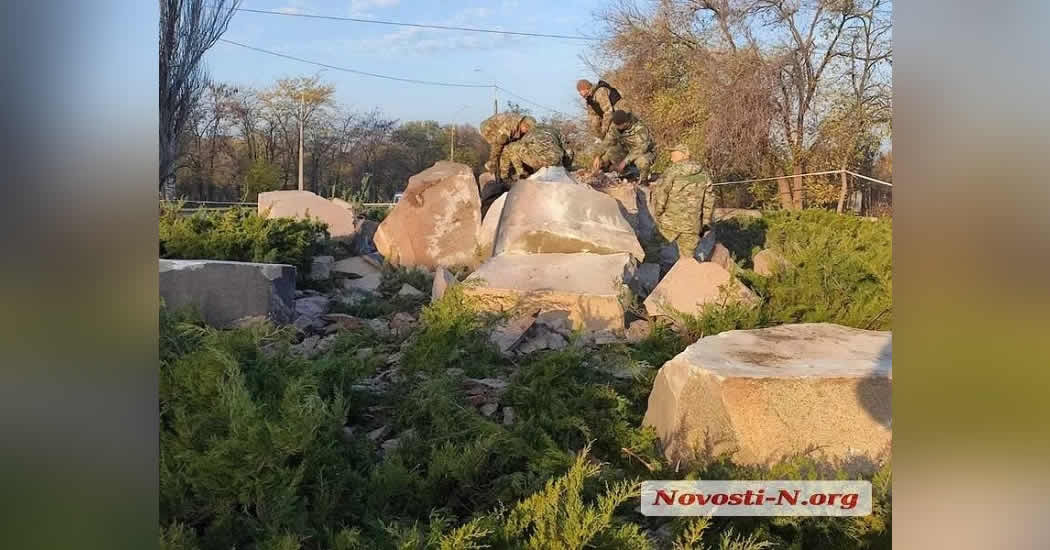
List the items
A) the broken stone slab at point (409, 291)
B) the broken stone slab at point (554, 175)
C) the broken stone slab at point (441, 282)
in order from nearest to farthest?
the broken stone slab at point (441, 282)
the broken stone slab at point (409, 291)
the broken stone slab at point (554, 175)

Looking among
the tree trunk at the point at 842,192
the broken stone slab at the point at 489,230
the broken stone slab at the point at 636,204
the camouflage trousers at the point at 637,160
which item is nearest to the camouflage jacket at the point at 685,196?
the camouflage trousers at the point at 637,160

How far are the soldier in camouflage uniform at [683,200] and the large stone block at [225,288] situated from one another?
3021 mm

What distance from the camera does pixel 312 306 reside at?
15.0ft

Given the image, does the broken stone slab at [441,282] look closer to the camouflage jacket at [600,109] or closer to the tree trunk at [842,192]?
the camouflage jacket at [600,109]

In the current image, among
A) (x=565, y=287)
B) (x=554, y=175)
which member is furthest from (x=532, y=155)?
(x=565, y=287)

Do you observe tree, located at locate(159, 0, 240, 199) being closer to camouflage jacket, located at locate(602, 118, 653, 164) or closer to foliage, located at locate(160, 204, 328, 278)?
foliage, located at locate(160, 204, 328, 278)

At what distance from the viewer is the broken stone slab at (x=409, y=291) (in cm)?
465

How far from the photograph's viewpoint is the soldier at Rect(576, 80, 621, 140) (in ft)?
14.5

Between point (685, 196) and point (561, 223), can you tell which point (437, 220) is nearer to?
point (561, 223)

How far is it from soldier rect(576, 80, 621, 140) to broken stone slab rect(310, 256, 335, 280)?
2246 millimetres
